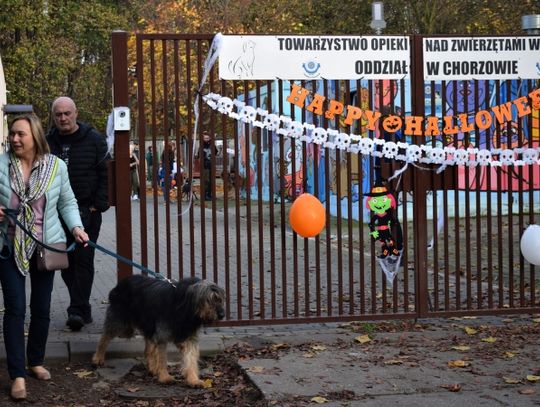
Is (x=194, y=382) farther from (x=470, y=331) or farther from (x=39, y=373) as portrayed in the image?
(x=470, y=331)

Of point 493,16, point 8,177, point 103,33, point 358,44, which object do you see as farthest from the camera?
point 103,33

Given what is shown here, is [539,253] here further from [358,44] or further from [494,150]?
[358,44]

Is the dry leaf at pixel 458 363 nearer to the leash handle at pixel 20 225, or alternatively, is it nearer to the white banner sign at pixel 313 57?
the white banner sign at pixel 313 57

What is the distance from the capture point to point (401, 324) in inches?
317

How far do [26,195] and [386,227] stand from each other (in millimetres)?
3508

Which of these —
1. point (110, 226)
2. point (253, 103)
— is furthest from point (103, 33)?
point (253, 103)

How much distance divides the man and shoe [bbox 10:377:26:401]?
1.79 meters

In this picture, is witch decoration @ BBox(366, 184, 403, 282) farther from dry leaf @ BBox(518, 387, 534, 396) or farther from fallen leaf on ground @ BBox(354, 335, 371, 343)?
dry leaf @ BBox(518, 387, 534, 396)

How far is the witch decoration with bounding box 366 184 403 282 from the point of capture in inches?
315

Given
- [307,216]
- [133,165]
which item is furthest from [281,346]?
[133,165]

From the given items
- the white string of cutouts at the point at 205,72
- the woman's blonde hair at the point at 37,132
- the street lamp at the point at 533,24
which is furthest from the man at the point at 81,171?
the street lamp at the point at 533,24

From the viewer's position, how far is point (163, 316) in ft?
20.4

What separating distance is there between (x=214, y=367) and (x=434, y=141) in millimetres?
2938

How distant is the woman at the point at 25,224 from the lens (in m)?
5.86
